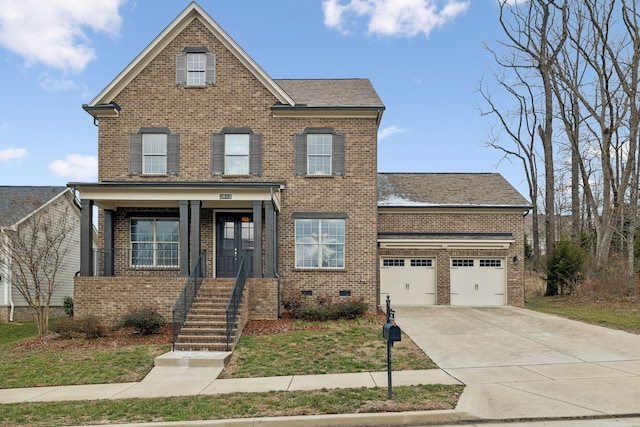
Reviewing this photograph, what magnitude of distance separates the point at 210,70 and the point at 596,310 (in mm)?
16313

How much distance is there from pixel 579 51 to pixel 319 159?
19205 millimetres

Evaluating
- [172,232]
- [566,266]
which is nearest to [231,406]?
[172,232]

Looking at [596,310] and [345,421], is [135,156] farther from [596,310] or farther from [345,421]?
[596,310]

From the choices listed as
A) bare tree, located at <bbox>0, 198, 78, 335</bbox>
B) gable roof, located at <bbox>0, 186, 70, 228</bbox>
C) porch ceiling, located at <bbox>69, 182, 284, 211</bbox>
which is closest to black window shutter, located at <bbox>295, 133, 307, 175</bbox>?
porch ceiling, located at <bbox>69, 182, 284, 211</bbox>

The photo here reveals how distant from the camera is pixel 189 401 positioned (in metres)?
8.34

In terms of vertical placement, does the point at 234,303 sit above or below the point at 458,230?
below

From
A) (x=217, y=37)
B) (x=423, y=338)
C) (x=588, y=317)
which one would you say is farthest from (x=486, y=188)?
(x=217, y=37)

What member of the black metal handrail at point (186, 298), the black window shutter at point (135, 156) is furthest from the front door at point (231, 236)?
the black window shutter at point (135, 156)

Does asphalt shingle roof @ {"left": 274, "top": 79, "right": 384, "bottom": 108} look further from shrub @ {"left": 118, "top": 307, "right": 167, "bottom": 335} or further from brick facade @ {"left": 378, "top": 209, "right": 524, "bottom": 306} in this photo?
shrub @ {"left": 118, "top": 307, "right": 167, "bottom": 335}

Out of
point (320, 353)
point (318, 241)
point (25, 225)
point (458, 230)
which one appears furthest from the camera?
point (25, 225)

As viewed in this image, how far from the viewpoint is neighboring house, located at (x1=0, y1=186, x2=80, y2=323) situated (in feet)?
72.8

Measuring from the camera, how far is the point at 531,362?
1068 cm

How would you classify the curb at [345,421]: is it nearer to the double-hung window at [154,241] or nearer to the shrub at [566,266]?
the double-hung window at [154,241]

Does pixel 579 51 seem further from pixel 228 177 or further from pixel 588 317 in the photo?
pixel 228 177
